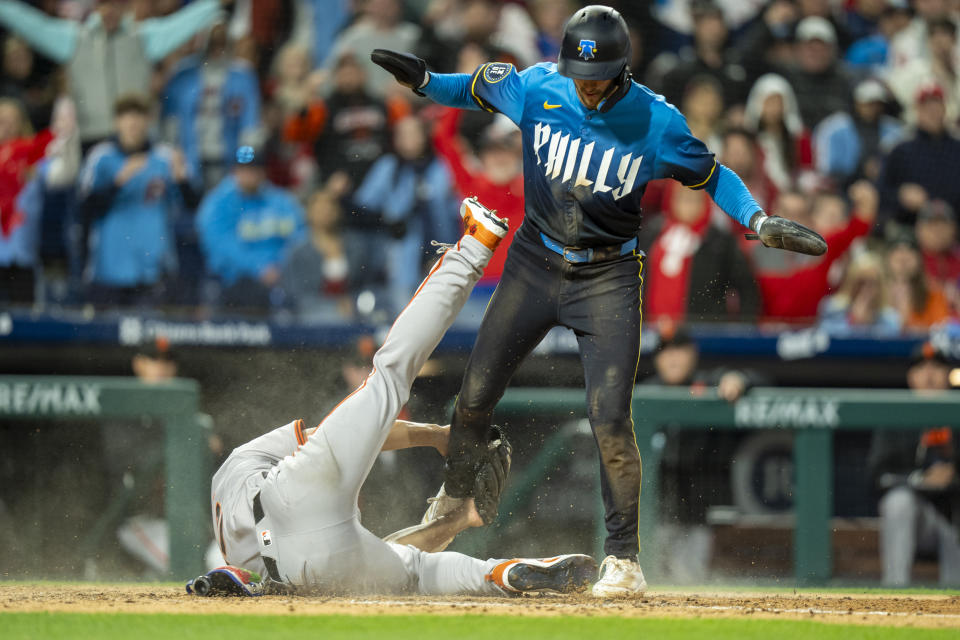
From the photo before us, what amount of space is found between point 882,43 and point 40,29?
670cm

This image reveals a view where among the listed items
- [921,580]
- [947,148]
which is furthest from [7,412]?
[947,148]

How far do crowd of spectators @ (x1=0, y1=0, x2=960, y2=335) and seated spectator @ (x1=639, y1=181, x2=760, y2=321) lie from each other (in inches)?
0.6

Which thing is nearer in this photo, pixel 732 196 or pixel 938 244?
pixel 732 196

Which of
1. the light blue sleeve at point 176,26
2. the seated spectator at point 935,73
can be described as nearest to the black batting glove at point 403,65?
the light blue sleeve at point 176,26

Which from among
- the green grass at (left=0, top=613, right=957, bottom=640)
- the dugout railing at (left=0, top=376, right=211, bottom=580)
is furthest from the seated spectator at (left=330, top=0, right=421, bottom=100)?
the green grass at (left=0, top=613, right=957, bottom=640)

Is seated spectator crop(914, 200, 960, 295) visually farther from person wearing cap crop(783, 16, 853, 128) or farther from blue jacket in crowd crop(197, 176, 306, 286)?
blue jacket in crowd crop(197, 176, 306, 286)

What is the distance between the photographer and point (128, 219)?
8.79m

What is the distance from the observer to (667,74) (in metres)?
9.75

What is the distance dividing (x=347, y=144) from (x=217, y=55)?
4.11 ft

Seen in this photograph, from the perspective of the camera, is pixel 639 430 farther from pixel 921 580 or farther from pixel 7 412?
pixel 7 412

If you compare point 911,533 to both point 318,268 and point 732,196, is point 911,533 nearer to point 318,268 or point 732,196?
point 732,196

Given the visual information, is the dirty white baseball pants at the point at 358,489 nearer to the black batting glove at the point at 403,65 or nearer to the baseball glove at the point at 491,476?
the baseball glove at the point at 491,476

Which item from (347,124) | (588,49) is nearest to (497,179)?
(347,124)

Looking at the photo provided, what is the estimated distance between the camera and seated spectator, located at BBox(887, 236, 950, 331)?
8.70 meters
